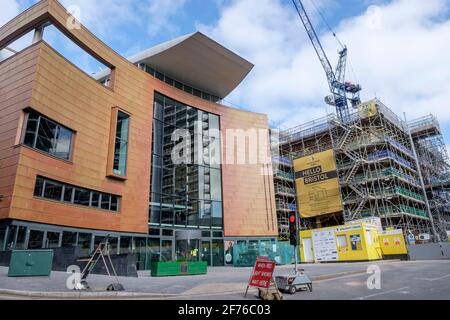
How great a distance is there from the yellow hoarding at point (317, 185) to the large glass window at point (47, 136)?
1291 inches

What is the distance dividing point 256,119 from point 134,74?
16.9 m

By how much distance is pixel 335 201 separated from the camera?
41781 millimetres

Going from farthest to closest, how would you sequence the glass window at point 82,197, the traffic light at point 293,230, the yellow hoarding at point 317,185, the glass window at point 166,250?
the yellow hoarding at point 317,185 → the glass window at point 166,250 → the glass window at point 82,197 → the traffic light at point 293,230

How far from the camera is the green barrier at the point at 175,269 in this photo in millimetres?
18281

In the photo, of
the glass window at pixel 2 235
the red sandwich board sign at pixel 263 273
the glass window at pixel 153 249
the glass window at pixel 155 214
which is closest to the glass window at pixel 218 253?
the glass window at pixel 153 249

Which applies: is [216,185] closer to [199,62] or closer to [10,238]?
Answer: [199,62]

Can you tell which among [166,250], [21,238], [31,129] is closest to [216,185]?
[166,250]

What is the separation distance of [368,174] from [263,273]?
35014 millimetres

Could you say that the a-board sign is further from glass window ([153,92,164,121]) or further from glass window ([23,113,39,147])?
glass window ([153,92,164,121])

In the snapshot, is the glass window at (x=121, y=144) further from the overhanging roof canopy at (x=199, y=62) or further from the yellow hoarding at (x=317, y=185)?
the yellow hoarding at (x=317, y=185)

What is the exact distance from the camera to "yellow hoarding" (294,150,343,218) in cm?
4241

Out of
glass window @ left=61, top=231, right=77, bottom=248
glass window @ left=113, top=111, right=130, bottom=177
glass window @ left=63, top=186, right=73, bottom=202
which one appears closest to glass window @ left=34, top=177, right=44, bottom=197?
glass window @ left=63, top=186, right=73, bottom=202
